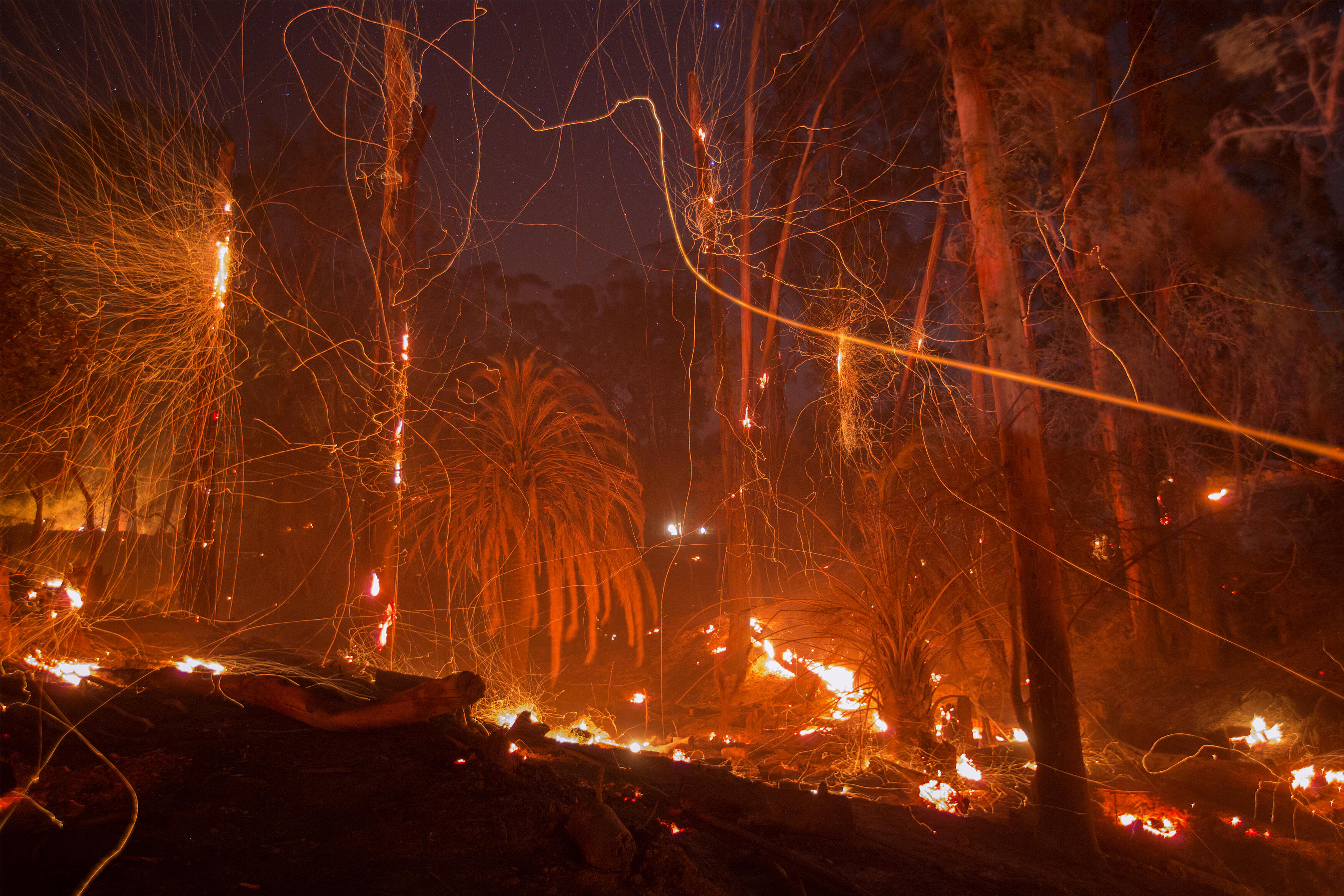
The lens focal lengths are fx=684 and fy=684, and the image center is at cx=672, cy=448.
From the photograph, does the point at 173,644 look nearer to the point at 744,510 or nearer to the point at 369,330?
the point at 744,510

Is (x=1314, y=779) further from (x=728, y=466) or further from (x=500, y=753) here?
(x=728, y=466)

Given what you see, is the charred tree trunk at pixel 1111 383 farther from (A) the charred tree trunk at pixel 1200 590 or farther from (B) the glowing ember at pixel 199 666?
(B) the glowing ember at pixel 199 666

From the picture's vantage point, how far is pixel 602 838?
2.97m

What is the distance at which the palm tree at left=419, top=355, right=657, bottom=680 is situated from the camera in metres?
10.1

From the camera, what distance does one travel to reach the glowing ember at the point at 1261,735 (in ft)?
26.3

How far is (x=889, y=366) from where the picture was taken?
10789 millimetres

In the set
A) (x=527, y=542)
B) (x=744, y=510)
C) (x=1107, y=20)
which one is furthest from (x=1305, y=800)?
(x=1107, y=20)

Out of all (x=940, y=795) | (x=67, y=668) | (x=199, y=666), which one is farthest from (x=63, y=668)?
(x=940, y=795)

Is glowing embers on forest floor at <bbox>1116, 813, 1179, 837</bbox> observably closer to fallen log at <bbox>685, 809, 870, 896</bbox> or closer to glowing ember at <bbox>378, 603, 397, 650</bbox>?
fallen log at <bbox>685, 809, 870, 896</bbox>


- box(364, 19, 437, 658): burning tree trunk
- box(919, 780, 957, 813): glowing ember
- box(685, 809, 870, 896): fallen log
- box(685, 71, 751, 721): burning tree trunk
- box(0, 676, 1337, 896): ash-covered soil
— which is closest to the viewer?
box(0, 676, 1337, 896): ash-covered soil

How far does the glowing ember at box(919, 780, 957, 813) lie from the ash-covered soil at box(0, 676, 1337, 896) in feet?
2.81

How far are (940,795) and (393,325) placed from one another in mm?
8196

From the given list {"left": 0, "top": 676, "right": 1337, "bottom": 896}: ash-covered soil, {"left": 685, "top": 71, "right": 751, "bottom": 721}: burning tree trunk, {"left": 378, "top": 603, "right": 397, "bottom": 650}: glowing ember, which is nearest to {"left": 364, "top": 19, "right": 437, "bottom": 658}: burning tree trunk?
{"left": 378, "top": 603, "right": 397, "bottom": 650}: glowing ember

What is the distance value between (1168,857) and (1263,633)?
711 centimetres
